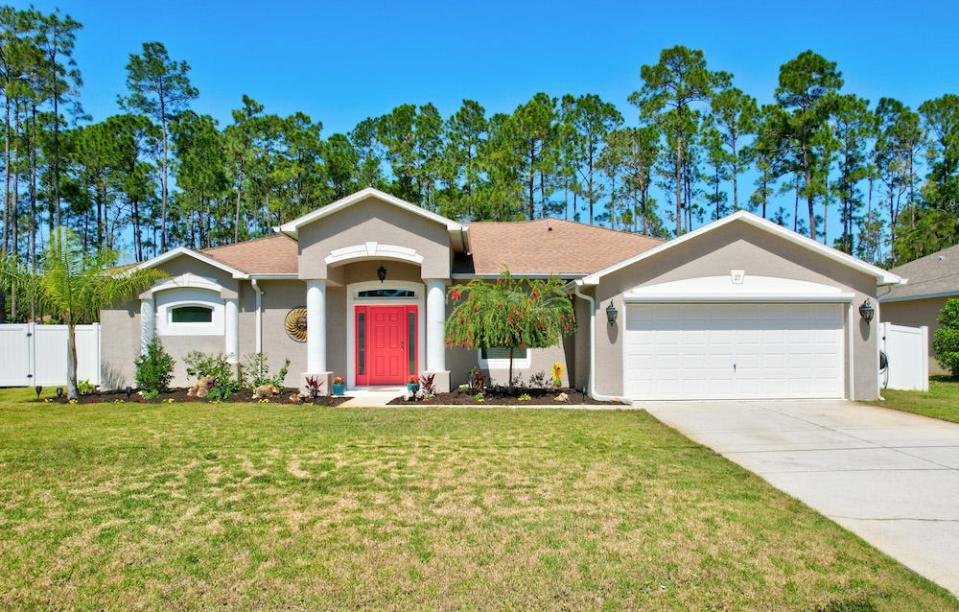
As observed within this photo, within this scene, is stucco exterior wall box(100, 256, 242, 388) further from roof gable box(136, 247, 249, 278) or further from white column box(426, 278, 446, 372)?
white column box(426, 278, 446, 372)

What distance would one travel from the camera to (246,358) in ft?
44.8

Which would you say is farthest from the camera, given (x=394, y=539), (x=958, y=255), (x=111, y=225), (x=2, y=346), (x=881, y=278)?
(x=111, y=225)

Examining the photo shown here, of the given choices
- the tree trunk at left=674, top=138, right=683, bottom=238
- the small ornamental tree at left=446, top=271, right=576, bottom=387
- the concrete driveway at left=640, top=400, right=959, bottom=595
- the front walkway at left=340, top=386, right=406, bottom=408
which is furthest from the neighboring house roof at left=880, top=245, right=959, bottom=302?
the front walkway at left=340, top=386, right=406, bottom=408

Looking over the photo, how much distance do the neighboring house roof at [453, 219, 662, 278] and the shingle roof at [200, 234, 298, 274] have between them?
447 centimetres

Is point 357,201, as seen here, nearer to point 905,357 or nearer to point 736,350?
point 736,350

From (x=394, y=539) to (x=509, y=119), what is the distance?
2856 centimetres

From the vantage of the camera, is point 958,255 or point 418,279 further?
point 958,255

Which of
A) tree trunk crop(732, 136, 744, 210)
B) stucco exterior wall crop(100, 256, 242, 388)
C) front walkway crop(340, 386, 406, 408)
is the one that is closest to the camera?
front walkway crop(340, 386, 406, 408)

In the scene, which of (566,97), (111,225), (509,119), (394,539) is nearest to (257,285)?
(394,539)

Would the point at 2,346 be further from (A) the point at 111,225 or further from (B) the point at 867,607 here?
(A) the point at 111,225

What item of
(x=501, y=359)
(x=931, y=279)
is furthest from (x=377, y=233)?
(x=931, y=279)

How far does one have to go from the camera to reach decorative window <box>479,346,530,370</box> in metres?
13.5

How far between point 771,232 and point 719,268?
1.39 m

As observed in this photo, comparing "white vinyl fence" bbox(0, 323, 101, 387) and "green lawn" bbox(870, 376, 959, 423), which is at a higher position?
"white vinyl fence" bbox(0, 323, 101, 387)
